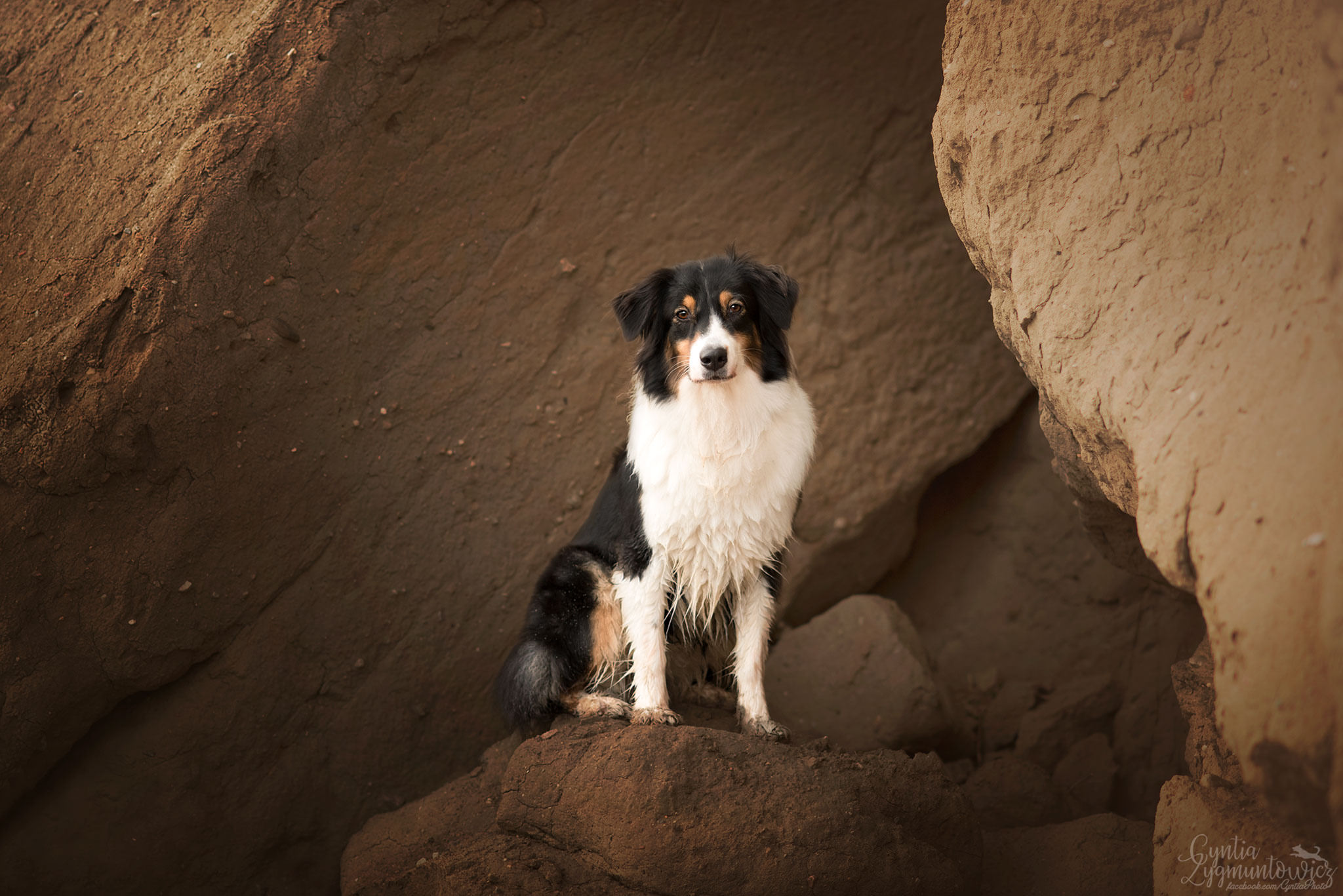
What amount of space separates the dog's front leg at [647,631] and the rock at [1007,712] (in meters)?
2.45

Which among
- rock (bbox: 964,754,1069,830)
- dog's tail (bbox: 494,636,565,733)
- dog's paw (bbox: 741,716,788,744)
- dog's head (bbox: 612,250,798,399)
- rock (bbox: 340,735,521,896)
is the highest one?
dog's head (bbox: 612,250,798,399)

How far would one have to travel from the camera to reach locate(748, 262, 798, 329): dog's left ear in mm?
3729

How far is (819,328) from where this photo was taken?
5.50m

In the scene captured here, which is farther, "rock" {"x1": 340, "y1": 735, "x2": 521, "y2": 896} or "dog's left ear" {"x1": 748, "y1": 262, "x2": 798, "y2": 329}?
"dog's left ear" {"x1": 748, "y1": 262, "x2": 798, "y2": 329}

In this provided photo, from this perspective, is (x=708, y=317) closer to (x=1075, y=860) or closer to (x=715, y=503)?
(x=715, y=503)

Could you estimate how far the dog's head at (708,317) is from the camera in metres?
3.62

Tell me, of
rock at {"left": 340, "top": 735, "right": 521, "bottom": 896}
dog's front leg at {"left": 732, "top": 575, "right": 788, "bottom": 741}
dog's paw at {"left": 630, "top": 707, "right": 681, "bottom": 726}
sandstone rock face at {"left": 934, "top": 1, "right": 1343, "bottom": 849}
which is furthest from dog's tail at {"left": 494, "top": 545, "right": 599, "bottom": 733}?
sandstone rock face at {"left": 934, "top": 1, "right": 1343, "bottom": 849}

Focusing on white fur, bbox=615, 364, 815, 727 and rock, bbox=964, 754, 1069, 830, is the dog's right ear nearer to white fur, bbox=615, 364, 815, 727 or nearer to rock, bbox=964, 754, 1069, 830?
white fur, bbox=615, 364, 815, 727

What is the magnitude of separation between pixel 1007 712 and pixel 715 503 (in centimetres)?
274

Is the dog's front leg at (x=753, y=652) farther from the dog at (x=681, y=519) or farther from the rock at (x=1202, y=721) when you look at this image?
the rock at (x=1202, y=721)

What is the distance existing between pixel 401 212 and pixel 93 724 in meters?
2.75

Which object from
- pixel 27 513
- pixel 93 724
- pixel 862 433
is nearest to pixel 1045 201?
pixel 862 433

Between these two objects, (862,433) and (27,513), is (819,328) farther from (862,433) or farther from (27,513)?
(27,513)

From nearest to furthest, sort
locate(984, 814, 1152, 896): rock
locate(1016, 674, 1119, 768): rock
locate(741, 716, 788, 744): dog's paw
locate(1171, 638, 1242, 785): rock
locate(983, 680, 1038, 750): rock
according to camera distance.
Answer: locate(1171, 638, 1242, 785): rock, locate(984, 814, 1152, 896): rock, locate(741, 716, 788, 744): dog's paw, locate(1016, 674, 1119, 768): rock, locate(983, 680, 1038, 750): rock
